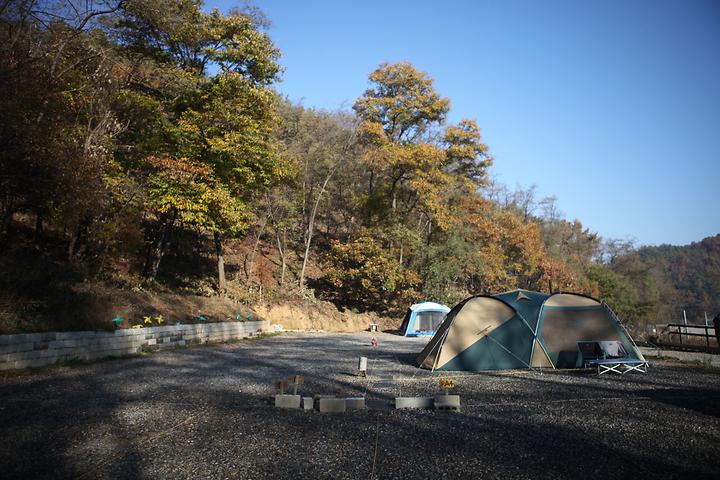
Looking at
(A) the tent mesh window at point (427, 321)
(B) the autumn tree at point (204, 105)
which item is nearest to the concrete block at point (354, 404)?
(B) the autumn tree at point (204, 105)

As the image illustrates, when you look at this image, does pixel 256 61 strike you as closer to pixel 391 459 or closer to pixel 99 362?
pixel 99 362

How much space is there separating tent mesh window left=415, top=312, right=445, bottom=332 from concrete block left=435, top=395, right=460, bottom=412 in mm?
18629

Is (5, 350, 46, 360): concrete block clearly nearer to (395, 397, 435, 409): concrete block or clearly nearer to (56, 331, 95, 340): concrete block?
(56, 331, 95, 340): concrete block

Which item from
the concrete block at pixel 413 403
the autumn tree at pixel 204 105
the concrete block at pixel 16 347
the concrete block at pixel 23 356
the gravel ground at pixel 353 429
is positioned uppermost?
the autumn tree at pixel 204 105

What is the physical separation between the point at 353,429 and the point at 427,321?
20128 millimetres

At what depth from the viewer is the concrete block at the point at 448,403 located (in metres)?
6.41

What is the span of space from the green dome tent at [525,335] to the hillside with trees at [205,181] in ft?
29.0

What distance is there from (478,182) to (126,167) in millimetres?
26232

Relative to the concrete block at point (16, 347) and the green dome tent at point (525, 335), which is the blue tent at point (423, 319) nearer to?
the green dome tent at point (525, 335)

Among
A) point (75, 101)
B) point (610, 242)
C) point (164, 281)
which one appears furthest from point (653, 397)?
point (610, 242)

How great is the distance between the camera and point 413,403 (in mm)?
6586

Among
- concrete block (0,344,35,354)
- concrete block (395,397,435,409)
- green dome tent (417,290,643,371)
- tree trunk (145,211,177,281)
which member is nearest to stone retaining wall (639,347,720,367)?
green dome tent (417,290,643,371)

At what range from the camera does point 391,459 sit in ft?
14.6

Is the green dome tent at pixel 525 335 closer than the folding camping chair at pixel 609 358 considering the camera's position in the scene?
No
